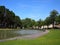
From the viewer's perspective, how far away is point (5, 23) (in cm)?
13150

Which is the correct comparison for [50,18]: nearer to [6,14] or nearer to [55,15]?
[55,15]

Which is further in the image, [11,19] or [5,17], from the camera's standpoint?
[11,19]

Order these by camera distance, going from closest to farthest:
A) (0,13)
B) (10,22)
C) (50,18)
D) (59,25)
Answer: (0,13), (10,22), (50,18), (59,25)

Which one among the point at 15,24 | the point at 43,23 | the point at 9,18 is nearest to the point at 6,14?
the point at 9,18

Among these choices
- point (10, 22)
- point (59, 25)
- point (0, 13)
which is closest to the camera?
point (0, 13)

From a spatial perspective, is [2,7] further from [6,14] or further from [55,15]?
[55,15]

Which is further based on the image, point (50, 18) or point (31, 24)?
point (31, 24)

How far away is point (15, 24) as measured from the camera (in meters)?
149

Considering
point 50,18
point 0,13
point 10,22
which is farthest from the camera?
point 50,18

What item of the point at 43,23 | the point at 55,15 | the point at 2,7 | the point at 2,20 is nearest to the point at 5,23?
the point at 2,20

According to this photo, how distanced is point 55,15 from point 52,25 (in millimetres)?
9085

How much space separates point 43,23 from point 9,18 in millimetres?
31362

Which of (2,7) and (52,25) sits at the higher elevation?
(2,7)

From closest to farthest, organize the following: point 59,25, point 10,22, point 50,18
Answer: point 10,22, point 50,18, point 59,25
